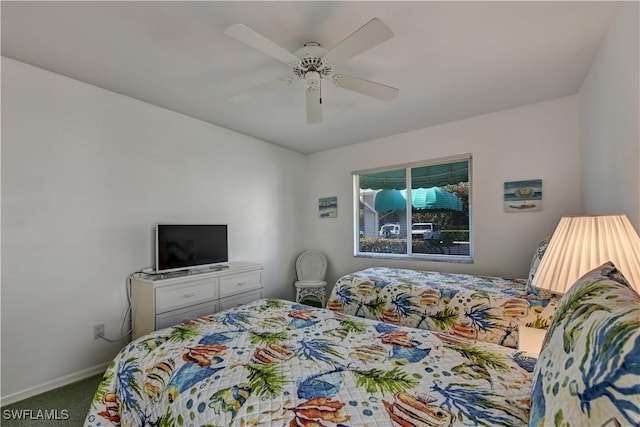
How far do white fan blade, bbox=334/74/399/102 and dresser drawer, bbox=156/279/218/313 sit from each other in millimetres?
2079

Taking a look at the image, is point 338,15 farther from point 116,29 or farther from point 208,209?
point 208,209

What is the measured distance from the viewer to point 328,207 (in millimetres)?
4398

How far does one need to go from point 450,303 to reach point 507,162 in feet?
5.65

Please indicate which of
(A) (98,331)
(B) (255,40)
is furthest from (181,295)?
(B) (255,40)

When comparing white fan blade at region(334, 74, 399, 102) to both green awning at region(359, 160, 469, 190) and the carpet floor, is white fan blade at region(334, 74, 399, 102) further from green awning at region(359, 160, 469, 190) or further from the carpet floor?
the carpet floor

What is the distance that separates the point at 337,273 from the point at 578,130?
313 centimetres

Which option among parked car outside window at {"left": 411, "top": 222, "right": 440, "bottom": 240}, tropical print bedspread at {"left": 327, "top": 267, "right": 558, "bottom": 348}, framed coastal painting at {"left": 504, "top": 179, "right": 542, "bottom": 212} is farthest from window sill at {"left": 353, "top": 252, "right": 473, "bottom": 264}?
framed coastal painting at {"left": 504, "top": 179, "right": 542, "bottom": 212}

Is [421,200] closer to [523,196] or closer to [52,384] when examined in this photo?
[523,196]

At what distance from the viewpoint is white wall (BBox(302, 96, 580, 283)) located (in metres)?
2.78

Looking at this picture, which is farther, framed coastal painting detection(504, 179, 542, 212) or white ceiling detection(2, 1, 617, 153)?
framed coastal painting detection(504, 179, 542, 212)

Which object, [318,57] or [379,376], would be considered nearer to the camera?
[379,376]

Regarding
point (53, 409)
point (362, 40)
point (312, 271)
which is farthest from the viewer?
point (312, 271)

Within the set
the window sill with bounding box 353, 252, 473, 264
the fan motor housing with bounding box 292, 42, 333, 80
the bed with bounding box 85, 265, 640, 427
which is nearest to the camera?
the bed with bounding box 85, 265, 640, 427

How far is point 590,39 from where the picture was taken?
187 centimetres
